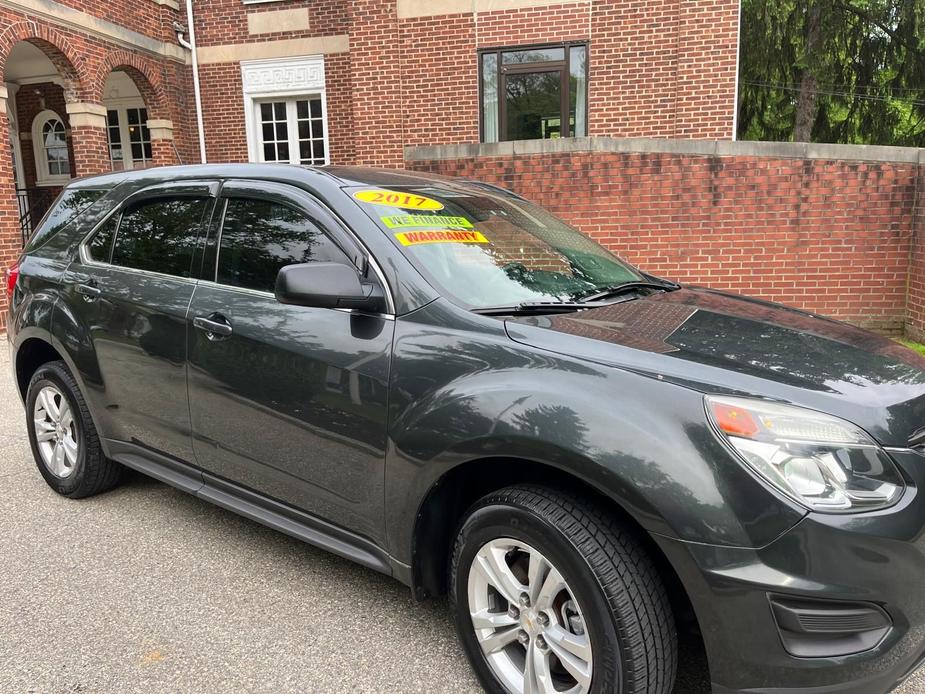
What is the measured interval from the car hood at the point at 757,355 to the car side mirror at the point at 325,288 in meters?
0.56

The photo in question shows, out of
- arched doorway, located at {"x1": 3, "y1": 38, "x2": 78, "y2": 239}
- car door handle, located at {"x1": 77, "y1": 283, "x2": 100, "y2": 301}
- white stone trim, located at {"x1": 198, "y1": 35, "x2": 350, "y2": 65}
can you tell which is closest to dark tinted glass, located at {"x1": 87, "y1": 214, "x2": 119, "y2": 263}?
car door handle, located at {"x1": 77, "y1": 283, "x2": 100, "y2": 301}

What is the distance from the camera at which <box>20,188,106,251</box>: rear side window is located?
392 cm

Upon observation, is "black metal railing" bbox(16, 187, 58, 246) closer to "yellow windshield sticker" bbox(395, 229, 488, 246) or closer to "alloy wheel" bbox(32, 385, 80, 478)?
"alloy wheel" bbox(32, 385, 80, 478)

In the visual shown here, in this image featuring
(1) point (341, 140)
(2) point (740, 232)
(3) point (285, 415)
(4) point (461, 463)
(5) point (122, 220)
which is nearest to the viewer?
(4) point (461, 463)

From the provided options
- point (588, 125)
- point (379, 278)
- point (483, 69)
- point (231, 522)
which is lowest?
point (231, 522)

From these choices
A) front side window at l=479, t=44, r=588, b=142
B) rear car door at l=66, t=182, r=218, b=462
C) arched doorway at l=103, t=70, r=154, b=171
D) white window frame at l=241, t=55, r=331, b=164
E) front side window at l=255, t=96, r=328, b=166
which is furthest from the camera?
arched doorway at l=103, t=70, r=154, b=171

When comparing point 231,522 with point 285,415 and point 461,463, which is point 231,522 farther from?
point 461,463

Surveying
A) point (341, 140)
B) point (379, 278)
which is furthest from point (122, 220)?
point (341, 140)

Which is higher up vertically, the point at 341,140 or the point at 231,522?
the point at 341,140

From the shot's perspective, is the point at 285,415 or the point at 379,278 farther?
the point at 285,415

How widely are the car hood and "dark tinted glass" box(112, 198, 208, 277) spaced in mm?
1750

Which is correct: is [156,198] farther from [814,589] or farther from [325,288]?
[814,589]

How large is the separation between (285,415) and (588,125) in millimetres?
9522

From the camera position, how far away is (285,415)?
2.71 meters
